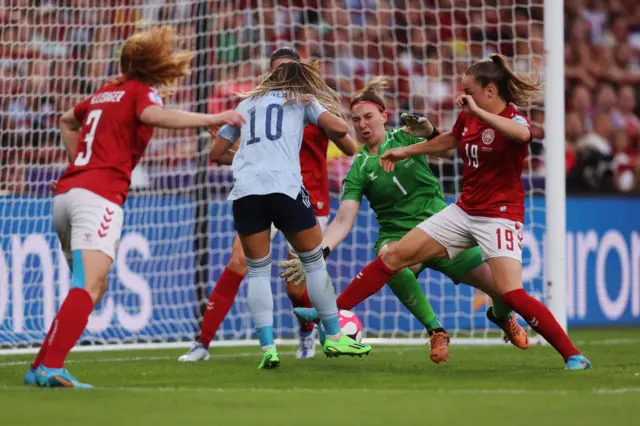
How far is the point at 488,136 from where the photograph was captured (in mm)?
7145

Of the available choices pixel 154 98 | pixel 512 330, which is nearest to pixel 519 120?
pixel 512 330

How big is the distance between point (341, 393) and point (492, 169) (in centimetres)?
216

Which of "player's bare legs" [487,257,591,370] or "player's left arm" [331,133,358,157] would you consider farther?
"player's left arm" [331,133,358,157]

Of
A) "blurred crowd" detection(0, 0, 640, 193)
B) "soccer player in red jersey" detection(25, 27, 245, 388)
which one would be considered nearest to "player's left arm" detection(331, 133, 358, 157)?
"soccer player in red jersey" detection(25, 27, 245, 388)

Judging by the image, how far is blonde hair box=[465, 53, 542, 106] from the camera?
7.20 metres

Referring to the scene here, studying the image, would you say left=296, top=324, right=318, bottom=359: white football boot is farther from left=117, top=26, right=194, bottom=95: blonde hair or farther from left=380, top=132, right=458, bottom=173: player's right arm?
left=117, top=26, right=194, bottom=95: blonde hair

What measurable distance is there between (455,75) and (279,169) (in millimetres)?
5363

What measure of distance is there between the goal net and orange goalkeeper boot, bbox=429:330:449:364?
2480mm

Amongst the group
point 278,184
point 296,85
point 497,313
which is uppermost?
point 296,85

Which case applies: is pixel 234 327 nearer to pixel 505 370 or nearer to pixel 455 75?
pixel 455 75

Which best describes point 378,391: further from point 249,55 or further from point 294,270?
point 249,55

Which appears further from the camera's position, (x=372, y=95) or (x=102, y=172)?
(x=372, y=95)

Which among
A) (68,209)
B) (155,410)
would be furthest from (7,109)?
(155,410)

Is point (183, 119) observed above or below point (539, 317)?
above
